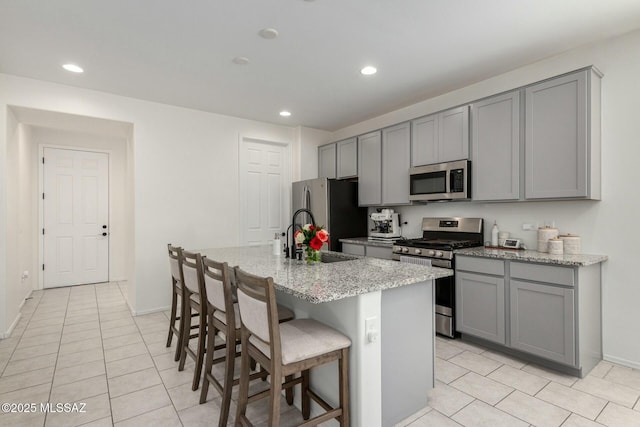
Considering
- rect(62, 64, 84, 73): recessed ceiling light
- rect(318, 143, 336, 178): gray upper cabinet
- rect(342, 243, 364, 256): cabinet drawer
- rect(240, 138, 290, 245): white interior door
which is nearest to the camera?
rect(62, 64, 84, 73): recessed ceiling light

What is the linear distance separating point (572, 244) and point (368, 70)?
8.04 feet

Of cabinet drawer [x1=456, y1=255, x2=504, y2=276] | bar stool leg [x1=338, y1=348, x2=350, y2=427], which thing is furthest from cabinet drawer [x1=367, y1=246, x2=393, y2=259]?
bar stool leg [x1=338, y1=348, x2=350, y2=427]

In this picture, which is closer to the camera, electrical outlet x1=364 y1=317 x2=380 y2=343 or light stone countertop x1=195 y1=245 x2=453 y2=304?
light stone countertop x1=195 y1=245 x2=453 y2=304

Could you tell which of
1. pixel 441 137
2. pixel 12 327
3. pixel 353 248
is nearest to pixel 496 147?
pixel 441 137

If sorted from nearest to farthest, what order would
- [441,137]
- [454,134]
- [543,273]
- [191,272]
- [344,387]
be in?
[344,387] → [191,272] → [543,273] → [454,134] → [441,137]

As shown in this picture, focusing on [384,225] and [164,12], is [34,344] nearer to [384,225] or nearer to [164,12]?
[164,12]

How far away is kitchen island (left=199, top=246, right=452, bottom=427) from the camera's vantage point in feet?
5.54

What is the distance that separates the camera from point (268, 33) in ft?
8.55

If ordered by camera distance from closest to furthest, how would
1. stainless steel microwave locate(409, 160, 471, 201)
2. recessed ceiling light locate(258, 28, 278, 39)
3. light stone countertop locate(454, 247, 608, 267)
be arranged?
light stone countertop locate(454, 247, 608, 267)
recessed ceiling light locate(258, 28, 278, 39)
stainless steel microwave locate(409, 160, 471, 201)

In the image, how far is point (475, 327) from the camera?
10.1 feet

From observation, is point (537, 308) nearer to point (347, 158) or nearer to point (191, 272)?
point (191, 272)

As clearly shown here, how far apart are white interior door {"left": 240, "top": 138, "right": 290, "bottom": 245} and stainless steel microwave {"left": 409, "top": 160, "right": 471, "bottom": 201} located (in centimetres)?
226

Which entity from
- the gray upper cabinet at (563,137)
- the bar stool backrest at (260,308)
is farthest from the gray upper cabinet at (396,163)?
the bar stool backrest at (260,308)

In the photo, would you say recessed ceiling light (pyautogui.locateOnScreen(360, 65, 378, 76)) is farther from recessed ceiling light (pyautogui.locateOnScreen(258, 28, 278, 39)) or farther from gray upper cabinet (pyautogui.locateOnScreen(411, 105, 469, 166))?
recessed ceiling light (pyautogui.locateOnScreen(258, 28, 278, 39))
